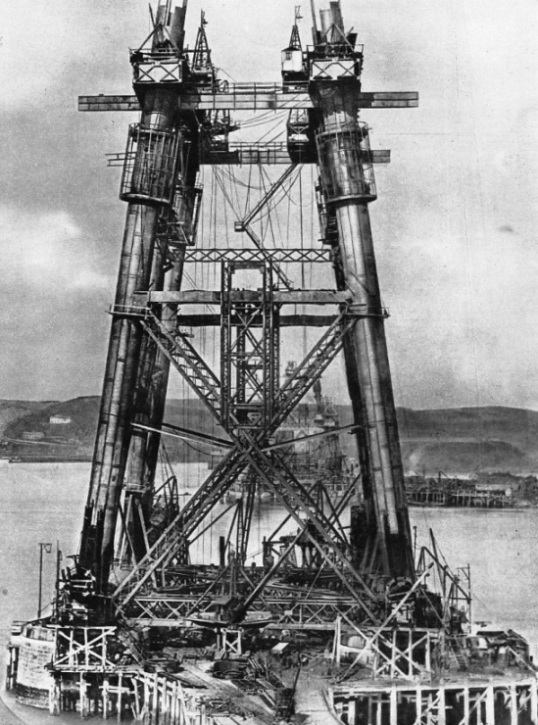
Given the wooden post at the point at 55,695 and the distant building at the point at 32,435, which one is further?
the distant building at the point at 32,435

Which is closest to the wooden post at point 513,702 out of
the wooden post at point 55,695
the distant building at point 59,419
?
the wooden post at point 55,695

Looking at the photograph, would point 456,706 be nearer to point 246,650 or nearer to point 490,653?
point 490,653

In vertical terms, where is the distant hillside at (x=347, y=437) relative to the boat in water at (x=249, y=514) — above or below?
above

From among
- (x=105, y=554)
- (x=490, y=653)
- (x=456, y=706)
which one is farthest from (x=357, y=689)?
(x=105, y=554)

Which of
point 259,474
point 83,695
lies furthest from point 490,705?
point 83,695

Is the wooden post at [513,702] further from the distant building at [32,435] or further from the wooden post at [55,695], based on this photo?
the distant building at [32,435]

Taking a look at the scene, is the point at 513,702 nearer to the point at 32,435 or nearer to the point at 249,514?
the point at 249,514
